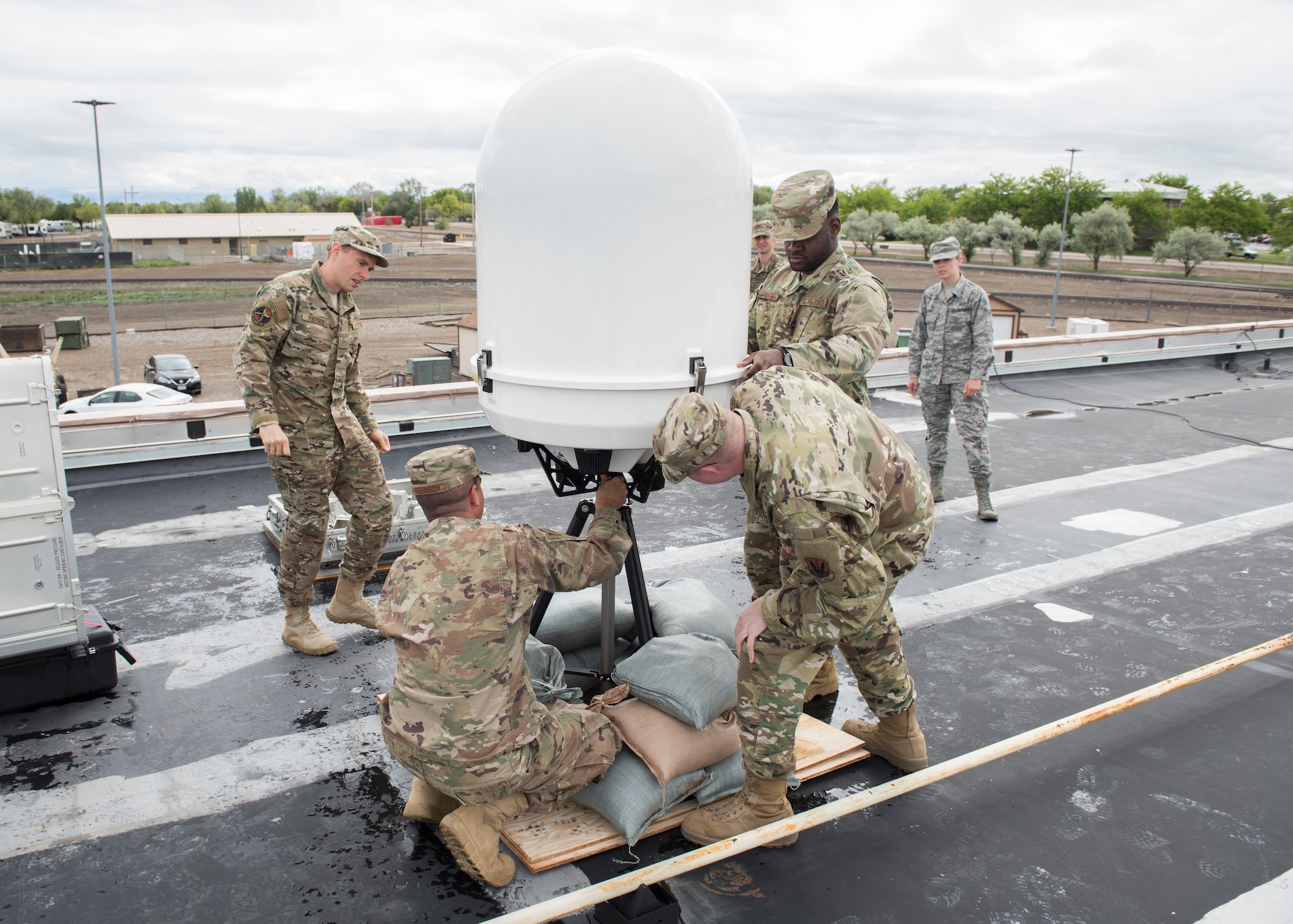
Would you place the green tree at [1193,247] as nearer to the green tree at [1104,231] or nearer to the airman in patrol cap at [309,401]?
the green tree at [1104,231]

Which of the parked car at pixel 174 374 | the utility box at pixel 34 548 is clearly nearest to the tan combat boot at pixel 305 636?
the utility box at pixel 34 548

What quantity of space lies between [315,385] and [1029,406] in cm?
867

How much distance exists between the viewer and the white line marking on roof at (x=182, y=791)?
3.05 metres

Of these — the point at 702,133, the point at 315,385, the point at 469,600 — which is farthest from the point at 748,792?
the point at 315,385

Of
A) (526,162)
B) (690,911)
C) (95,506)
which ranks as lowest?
(690,911)

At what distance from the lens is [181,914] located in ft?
8.79

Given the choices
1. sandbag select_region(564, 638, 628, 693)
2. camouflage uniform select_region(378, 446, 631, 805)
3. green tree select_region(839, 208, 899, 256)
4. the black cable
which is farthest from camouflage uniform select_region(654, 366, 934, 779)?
green tree select_region(839, 208, 899, 256)

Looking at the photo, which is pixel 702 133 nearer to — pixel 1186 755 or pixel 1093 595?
pixel 1186 755

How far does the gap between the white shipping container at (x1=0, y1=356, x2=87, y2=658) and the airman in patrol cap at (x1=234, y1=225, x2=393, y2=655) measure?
81cm

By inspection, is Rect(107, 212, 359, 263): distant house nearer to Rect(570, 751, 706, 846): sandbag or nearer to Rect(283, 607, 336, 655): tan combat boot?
Rect(283, 607, 336, 655): tan combat boot

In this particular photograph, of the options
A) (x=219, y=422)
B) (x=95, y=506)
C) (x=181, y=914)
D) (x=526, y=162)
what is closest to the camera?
(x=181, y=914)

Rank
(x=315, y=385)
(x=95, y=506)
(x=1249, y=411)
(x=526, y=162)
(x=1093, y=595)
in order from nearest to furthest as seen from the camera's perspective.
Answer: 1. (x=526, y=162)
2. (x=315, y=385)
3. (x=1093, y=595)
4. (x=95, y=506)
5. (x=1249, y=411)

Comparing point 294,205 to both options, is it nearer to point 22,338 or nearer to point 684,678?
point 22,338

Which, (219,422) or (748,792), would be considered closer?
(748,792)
